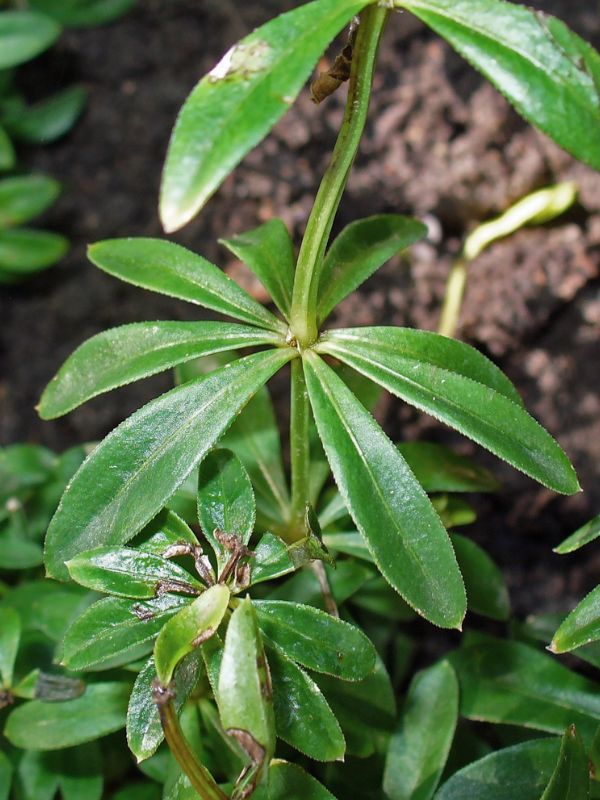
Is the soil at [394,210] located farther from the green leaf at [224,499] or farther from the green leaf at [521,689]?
the green leaf at [224,499]

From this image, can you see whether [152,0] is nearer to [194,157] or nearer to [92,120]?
[92,120]

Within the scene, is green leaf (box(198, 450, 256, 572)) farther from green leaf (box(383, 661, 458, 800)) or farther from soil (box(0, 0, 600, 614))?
soil (box(0, 0, 600, 614))

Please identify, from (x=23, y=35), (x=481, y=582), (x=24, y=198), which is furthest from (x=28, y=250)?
(x=481, y=582)

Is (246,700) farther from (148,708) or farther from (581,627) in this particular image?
(581,627)

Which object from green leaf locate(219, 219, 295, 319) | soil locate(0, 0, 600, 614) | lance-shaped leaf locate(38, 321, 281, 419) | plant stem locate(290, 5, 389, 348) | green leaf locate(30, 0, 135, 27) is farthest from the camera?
green leaf locate(30, 0, 135, 27)

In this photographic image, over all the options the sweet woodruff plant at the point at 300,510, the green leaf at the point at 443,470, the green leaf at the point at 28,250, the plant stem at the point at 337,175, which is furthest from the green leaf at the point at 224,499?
the green leaf at the point at 28,250

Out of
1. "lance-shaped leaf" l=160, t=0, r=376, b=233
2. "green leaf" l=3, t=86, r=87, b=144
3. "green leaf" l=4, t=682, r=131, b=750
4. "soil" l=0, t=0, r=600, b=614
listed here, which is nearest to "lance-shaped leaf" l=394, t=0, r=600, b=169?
"lance-shaped leaf" l=160, t=0, r=376, b=233
